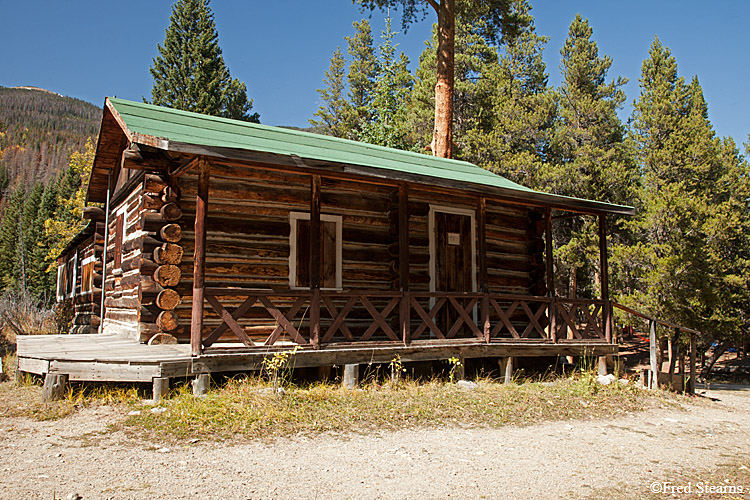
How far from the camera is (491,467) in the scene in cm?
587

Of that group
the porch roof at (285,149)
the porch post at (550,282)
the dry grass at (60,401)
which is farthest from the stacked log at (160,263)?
the porch post at (550,282)

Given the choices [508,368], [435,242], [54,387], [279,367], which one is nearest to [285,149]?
[435,242]

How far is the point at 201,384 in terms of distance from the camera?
7750 mm

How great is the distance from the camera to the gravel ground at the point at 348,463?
4.92 m

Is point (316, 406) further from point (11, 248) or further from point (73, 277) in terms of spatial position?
point (11, 248)

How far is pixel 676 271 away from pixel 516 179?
25.6ft

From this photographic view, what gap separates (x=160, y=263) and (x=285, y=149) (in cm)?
299

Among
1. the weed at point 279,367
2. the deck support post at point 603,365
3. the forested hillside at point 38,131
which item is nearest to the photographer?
the weed at point 279,367

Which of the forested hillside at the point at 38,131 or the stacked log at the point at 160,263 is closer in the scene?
the stacked log at the point at 160,263

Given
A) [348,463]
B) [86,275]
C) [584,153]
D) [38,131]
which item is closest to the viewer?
[348,463]

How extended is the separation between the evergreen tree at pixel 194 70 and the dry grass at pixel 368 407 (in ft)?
91.3

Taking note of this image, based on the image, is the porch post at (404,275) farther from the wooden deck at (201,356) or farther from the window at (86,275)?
the window at (86,275)

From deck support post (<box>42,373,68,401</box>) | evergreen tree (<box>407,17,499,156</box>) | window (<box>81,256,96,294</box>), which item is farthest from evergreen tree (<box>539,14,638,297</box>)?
deck support post (<box>42,373,68,401</box>)

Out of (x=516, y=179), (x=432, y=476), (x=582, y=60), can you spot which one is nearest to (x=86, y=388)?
(x=432, y=476)
